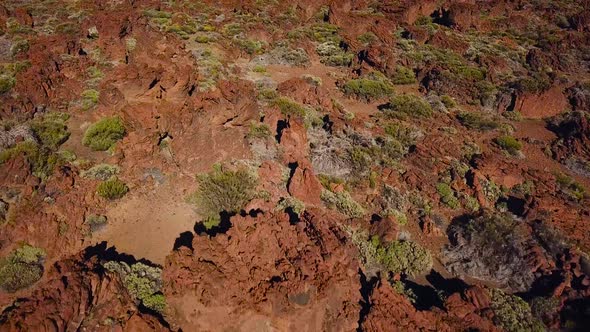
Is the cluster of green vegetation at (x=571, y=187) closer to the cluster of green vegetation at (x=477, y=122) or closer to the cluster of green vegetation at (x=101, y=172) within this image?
the cluster of green vegetation at (x=477, y=122)

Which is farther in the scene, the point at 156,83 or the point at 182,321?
the point at 156,83

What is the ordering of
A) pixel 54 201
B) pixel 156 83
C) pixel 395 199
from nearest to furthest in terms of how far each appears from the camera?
pixel 54 201 < pixel 395 199 < pixel 156 83

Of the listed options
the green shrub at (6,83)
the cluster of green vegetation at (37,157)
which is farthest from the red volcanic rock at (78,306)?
the green shrub at (6,83)

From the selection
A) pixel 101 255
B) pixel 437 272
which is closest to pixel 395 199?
pixel 437 272

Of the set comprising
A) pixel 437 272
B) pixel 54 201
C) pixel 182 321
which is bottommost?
pixel 437 272

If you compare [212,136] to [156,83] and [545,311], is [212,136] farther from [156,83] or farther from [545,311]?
[545,311]

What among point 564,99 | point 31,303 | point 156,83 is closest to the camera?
point 31,303

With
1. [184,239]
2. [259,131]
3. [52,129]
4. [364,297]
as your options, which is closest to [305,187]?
[259,131]
